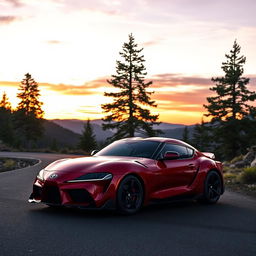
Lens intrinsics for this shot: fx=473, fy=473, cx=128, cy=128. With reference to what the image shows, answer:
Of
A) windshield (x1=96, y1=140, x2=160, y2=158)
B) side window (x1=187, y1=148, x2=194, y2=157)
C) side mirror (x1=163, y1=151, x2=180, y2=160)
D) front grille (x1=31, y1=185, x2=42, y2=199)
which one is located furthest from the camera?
side window (x1=187, y1=148, x2=194, y2=157)

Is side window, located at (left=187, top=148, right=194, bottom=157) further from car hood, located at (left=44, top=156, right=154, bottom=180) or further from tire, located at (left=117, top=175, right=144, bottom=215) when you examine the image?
tire, located at (left=117, top=175, right=144, bottom=215)

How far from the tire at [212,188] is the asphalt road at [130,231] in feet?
1.03

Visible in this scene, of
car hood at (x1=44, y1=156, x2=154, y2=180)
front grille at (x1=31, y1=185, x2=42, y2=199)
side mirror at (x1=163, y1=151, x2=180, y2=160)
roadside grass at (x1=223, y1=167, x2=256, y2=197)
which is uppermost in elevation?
side mirror at (x1=163, y1=151, x2=180, y2=160)

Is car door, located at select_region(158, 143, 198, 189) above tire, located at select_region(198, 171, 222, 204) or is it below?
above

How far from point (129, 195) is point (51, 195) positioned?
142 cm

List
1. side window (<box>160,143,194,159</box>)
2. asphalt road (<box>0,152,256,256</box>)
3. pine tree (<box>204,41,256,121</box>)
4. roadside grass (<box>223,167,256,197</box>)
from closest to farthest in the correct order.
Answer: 1. asphalt road (<box>0,152,256,256</box>)
2. side window (<box>160,143,194,159</box>)
3. roadside grass (<box>223,167,256,197</box>)
4. pine tree (<box>204,41,256,121</box>)

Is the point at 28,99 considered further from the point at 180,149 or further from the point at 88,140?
the point at 180,149

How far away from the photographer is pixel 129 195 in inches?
342

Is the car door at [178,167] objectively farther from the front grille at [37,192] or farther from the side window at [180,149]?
the front grille at [37,192]

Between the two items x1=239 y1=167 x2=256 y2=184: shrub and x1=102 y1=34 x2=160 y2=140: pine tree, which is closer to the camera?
x1=239 y1=167 x2=256 y2=184: shrub

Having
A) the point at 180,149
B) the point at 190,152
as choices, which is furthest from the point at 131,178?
the point at 190,152

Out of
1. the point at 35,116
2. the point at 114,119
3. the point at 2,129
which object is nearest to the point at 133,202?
the point at 114,119

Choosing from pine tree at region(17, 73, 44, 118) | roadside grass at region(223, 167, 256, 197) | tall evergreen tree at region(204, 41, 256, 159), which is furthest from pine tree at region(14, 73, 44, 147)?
roadside grass at region(223, 167, 256, 197)

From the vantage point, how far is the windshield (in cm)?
970
